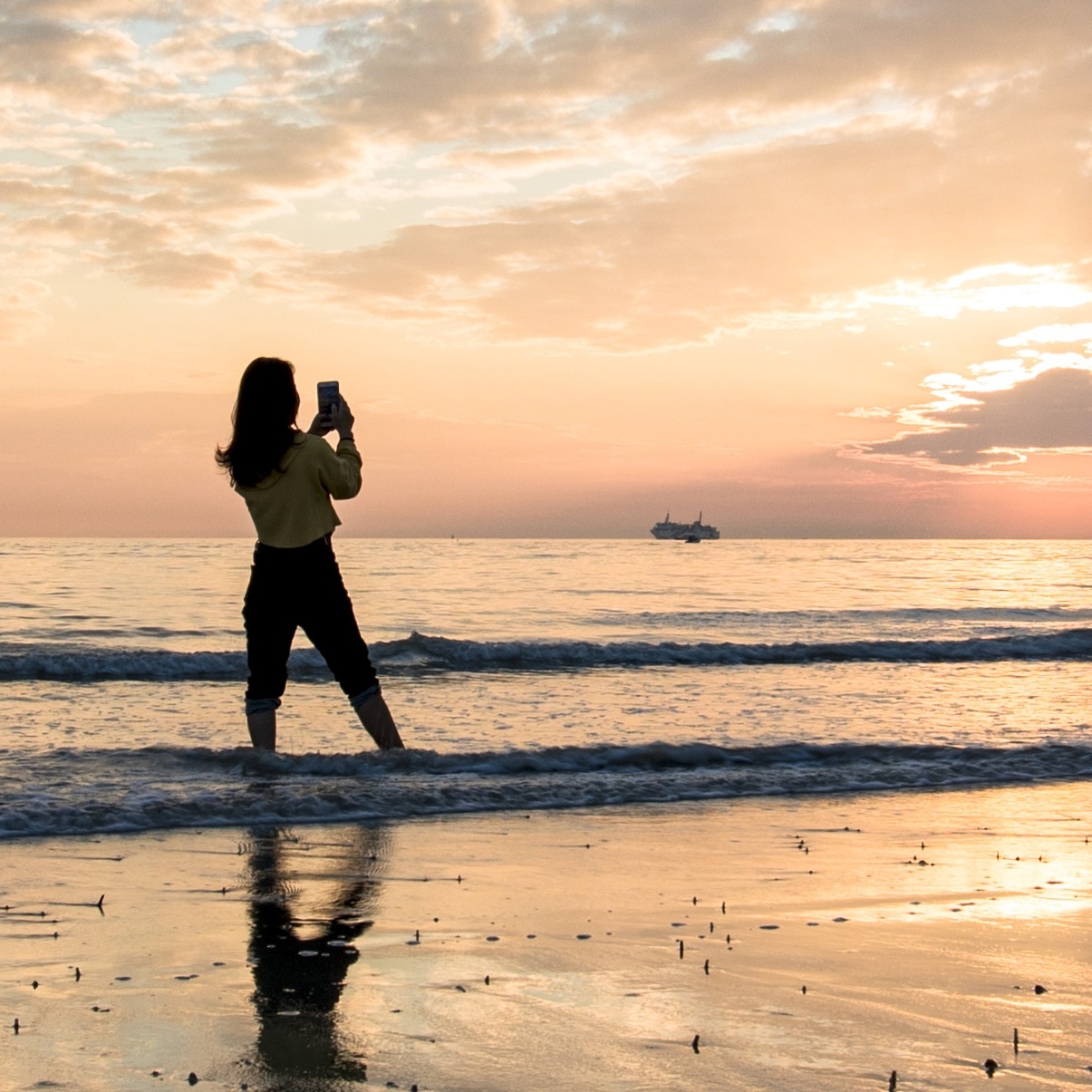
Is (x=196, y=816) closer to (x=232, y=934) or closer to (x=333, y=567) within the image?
(x=333, y=567)

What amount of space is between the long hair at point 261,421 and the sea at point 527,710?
171cm

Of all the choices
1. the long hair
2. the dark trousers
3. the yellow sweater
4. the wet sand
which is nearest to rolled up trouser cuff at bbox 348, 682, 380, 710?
the dark trousers

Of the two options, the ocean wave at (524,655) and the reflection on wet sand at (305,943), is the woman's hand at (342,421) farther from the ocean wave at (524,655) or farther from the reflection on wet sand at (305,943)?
the ocean wave at (524,655)

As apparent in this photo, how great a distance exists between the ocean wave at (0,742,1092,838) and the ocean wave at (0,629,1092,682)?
6292 mm

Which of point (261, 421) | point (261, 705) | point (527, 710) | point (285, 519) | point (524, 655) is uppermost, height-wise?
point (261, 421)

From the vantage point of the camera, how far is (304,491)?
6605mm

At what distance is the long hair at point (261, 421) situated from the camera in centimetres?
652

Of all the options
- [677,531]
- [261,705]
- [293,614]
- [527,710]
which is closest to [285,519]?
[293,614]

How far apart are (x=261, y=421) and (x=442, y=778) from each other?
2401 millimetres

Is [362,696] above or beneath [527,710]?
above

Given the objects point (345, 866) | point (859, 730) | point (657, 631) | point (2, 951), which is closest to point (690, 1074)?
point (2, 951)

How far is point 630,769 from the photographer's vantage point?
26.7ft

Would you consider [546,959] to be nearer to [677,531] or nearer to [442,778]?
[442,778]

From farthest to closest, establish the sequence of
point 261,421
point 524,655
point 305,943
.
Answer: point 524,655 → point 261,421 → point 305,943
